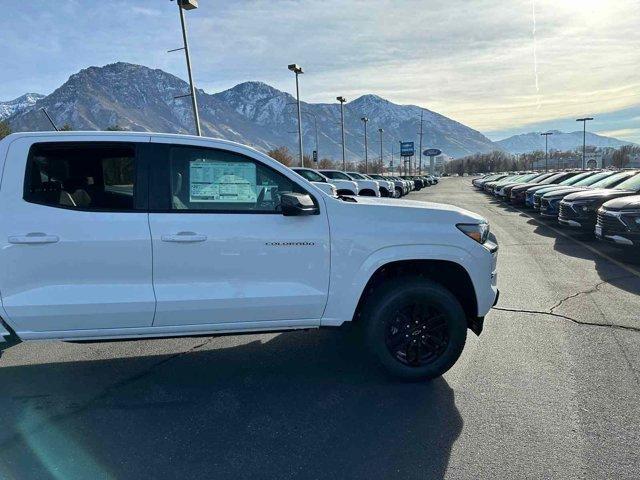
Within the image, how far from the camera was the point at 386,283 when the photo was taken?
12.6 feet

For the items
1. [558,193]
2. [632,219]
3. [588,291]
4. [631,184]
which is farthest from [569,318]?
[558,193]

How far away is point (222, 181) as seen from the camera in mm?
3705

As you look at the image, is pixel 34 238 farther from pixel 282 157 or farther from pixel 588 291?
pixel 282 157

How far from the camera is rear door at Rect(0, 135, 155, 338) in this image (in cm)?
334

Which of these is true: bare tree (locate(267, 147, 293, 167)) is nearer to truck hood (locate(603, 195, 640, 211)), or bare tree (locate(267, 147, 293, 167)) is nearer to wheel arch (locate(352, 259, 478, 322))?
truck hood (locate(603, 195, 640, 211))

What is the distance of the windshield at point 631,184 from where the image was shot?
10.8m

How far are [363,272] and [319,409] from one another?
3.49 ft

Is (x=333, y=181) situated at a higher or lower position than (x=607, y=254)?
higher

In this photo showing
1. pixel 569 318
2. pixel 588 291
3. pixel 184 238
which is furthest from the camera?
pixel 588 291

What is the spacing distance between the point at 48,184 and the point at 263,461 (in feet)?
8.24

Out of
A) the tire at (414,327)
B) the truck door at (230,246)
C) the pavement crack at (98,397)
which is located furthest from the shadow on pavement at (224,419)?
the truck door at (230,246)

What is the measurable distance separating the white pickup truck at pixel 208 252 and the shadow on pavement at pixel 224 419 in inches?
19.7

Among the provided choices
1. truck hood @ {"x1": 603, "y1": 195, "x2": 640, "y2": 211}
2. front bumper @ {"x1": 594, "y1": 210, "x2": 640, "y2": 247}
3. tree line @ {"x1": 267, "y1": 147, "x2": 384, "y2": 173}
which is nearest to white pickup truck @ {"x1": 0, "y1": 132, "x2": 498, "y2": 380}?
front bumper @ {"x1": 594, "y1": 210, "x2": 640, "y2": 247}

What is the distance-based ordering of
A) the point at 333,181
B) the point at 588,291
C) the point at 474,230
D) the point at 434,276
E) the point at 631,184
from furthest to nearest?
the point at 333,181
the point at 631,184
the point at 588,291
the point at 434,276
the point at 474,230
